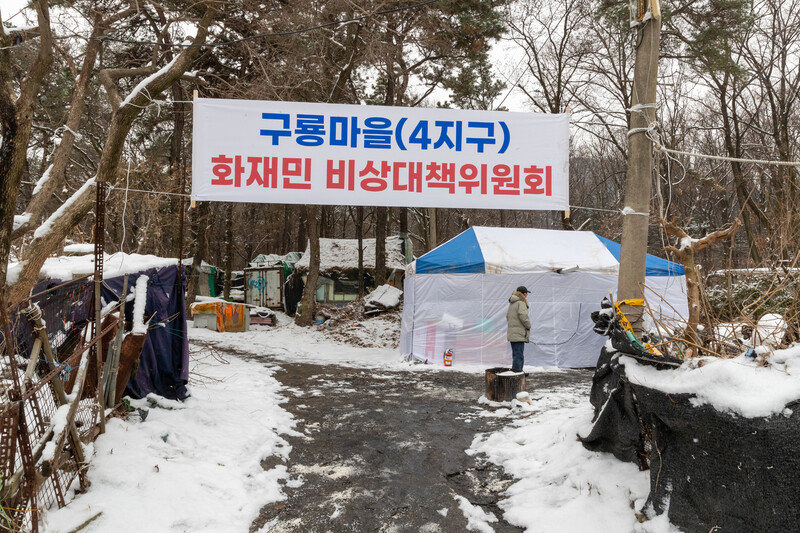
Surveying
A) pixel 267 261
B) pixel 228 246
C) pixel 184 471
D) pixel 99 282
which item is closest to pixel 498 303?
pixel 184 471

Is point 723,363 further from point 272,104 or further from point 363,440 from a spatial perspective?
point 272,104

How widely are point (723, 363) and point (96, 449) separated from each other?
5.04m

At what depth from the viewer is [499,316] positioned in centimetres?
1265

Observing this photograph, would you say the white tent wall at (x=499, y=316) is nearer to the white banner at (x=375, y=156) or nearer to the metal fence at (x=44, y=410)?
the white banner at (x=375, y=156)

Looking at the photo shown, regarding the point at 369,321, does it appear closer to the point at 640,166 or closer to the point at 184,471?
the point at 184,471

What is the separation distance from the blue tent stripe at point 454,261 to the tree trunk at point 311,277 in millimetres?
7503

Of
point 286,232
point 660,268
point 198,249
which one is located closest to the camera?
point 660,268

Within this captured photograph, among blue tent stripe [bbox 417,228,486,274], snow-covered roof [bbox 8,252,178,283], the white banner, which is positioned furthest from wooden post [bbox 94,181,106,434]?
blue tent stripe [bbox 417,228,486,274]

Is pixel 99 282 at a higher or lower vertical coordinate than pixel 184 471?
higher

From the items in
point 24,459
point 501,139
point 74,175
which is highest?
point 74,175

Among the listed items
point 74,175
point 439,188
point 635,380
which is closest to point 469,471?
point 635,380

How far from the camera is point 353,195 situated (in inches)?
241

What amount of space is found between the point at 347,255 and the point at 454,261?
1507 centimetres

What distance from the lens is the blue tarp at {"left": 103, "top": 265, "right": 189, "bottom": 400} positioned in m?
6.72
